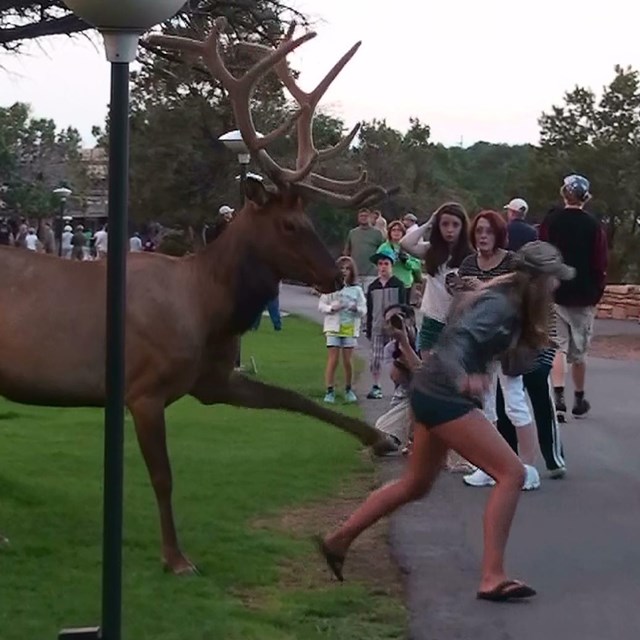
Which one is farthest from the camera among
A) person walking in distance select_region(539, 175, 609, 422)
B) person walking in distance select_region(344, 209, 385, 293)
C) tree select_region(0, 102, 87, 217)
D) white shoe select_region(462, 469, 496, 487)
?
tree select_region(0, 102, 87, 217)

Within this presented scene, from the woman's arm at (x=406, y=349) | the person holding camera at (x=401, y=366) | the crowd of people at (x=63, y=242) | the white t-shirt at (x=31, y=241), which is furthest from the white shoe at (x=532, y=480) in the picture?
the white t-shirt at (x=31, y=241)

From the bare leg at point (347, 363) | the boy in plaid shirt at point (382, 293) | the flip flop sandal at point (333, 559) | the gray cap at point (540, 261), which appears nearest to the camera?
the gray cap at point (540, 261)

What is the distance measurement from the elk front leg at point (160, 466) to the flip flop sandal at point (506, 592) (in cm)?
150

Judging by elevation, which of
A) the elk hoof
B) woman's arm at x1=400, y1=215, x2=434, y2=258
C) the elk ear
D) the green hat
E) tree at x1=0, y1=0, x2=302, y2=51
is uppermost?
tree at x1=0, y1=0, x2=302, y2=51

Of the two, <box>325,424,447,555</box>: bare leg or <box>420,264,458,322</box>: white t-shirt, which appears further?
<box>420,264,458,322</box>: white t-shirt

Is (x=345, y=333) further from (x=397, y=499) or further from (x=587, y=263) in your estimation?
(x=397, y=499)

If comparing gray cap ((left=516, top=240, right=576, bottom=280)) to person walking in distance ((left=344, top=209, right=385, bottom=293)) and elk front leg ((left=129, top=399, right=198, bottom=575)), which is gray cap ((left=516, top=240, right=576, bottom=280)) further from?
person walking in distance ((left=344, top=209, right=385, bottom=293))

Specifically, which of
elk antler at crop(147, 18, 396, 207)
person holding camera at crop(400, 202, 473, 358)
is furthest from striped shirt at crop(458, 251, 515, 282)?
elk antler at crop(147, 18, 396, 207)

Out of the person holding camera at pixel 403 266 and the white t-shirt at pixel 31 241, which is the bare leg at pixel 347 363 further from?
the white t-shirt at pixel 31 241

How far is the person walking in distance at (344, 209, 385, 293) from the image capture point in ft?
56.4

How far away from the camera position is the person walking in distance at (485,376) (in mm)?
6688

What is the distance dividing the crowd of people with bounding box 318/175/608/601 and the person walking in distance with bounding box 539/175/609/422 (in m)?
0.01

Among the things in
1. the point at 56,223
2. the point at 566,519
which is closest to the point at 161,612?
the point at 566,519

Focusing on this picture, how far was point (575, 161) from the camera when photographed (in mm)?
35406
